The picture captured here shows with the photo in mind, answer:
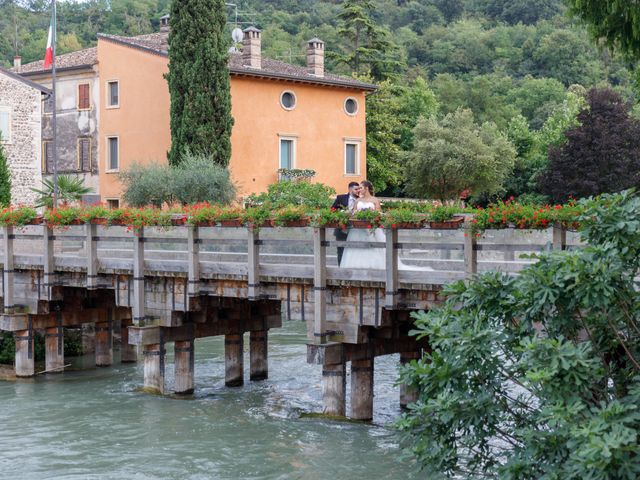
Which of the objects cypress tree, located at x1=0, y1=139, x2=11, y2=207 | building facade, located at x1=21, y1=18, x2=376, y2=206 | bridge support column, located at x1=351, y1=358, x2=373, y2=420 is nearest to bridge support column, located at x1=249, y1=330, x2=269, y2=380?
bridge support column, located at x1=351, y1=358, x2=373, y2=420

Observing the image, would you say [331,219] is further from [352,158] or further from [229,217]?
[352,158]

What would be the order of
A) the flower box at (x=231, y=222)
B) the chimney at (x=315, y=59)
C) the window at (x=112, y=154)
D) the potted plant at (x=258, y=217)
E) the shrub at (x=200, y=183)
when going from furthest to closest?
the chimney at (x=315, y=59) → the window at (x=112, y=154) → the shrub at (x=200, y=183) → the flower box at (x=231, y=222) → the potted plant at (x=258, y=217)

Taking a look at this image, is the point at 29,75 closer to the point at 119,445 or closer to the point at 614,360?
the point at 119,445

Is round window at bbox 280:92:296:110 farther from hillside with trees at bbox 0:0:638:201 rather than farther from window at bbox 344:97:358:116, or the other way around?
hillside with trees at bbox 0:0:638:201

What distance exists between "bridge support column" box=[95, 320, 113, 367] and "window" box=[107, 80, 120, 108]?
24.0 m

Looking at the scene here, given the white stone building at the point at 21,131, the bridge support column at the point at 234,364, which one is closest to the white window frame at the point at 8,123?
the white stone building at the point at 21,131

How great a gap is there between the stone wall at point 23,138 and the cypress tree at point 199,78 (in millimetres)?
7051

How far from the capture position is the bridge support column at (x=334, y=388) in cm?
1606

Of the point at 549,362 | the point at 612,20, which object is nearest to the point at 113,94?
the point at 612,20

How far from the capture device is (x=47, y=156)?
50438mm

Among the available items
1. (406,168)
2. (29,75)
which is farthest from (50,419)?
(406,168)

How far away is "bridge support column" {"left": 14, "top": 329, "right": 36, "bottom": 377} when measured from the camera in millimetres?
21422

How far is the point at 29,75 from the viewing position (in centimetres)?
4934

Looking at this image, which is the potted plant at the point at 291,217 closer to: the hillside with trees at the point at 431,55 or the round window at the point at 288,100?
the round window at the point at 288,100
